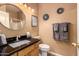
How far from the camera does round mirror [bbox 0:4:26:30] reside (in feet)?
4.99

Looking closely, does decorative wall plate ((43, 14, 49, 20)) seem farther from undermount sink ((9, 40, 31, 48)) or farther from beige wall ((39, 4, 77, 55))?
undermount sink ((9, 40, 31, 48))

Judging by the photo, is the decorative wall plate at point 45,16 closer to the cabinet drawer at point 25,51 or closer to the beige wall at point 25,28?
the beige wall at point 25,28

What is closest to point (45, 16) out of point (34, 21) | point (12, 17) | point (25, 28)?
point (34, 21)

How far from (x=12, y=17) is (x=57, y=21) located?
561 millimetres

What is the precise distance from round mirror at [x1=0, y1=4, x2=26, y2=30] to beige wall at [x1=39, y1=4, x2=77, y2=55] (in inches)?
9.9

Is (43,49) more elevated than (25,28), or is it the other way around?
(25,28)

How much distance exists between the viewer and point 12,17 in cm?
154

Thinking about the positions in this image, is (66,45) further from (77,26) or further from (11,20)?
(11,20)

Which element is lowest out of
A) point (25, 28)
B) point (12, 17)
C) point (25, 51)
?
point (25, 51)

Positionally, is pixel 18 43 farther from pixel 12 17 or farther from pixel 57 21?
pixel 57 21

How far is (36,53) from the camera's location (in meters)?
1.57

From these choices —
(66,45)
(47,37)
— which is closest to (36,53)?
(47,37)

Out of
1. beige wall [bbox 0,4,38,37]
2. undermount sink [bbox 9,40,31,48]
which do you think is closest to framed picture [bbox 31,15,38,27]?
beige wall [bbox 0,4,38,37]

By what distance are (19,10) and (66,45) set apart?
28.9 inches
